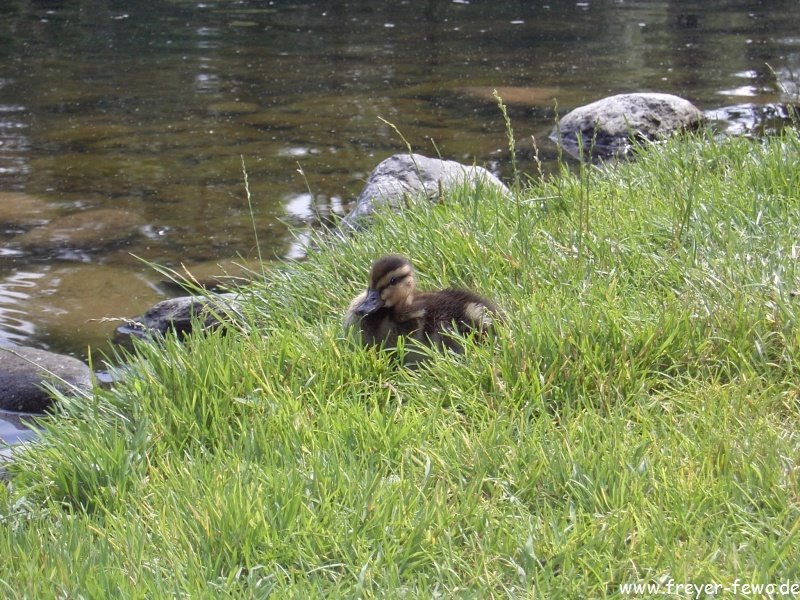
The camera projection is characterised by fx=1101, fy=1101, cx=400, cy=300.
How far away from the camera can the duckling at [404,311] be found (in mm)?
4324

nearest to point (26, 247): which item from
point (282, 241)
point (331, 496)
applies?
point (282, 241)

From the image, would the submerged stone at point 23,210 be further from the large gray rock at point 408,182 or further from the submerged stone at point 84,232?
the large gray rock at point 408,182

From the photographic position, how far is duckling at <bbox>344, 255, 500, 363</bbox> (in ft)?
14.2

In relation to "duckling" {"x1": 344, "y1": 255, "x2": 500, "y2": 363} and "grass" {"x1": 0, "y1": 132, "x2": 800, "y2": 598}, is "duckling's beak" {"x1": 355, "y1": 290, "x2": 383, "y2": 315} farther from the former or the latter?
"grass" {"x1": 0, "y1": 132, "x2": 800, "y2": 598}

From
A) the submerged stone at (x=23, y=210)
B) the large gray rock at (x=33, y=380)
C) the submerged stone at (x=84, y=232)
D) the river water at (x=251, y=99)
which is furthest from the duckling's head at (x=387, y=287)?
the submerged stone at (x=23, y=210)

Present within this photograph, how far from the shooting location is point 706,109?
11.4 m

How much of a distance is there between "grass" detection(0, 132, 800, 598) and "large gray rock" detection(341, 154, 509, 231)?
0.99m

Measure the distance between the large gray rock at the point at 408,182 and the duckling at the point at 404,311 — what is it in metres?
1.31

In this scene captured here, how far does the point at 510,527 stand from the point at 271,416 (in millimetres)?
1052

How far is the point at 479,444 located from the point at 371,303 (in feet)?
3.44

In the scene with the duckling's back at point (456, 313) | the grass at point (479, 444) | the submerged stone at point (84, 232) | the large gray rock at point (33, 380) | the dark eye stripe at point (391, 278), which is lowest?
the large gray rock at point (33, 380)

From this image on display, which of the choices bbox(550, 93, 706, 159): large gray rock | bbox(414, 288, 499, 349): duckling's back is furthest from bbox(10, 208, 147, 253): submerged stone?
bbox(414, 288, 499, 349): duckling's back

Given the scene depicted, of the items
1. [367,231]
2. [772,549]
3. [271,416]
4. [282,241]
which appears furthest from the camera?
[282,241]

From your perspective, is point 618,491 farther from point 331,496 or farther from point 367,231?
point 367,231
